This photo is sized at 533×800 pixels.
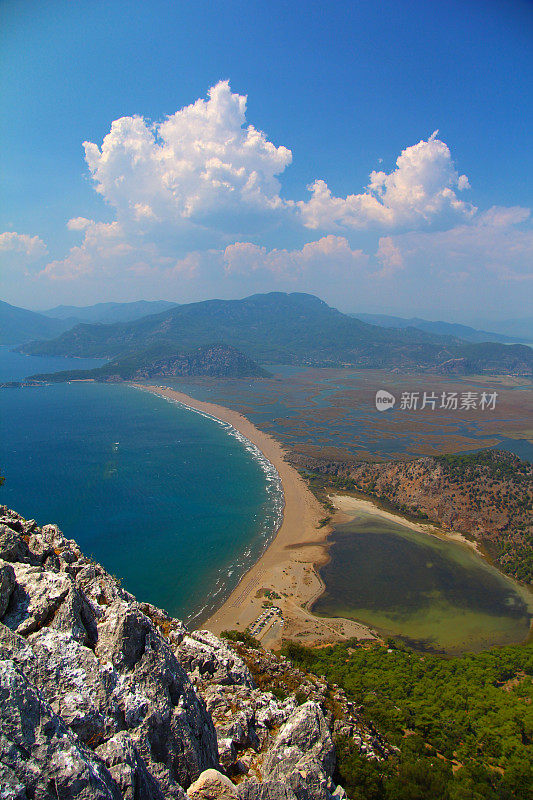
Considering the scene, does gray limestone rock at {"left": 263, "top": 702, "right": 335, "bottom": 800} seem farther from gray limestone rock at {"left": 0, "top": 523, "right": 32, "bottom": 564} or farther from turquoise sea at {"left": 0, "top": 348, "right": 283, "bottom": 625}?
turquoise sea at {"left": 0, "top": 348, "right": 283, "bottom": 625}

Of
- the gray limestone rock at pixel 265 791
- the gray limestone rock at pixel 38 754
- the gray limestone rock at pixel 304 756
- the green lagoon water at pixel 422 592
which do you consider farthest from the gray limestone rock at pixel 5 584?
the green lagoon water at pixel 422 592

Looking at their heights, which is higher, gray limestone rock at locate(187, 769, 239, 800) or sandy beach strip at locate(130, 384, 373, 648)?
gray limestone rock at locate(187, 769, 239, 800)

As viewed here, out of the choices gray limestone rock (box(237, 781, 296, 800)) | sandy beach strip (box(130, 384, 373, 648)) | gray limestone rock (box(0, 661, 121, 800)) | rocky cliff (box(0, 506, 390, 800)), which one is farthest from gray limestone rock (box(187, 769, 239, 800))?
sandy beach strip (box(130, 384, 373, 648))

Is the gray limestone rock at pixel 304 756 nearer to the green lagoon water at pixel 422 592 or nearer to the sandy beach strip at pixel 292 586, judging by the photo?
the sandy beach strip at pixel 292 586

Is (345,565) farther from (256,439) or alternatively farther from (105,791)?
(256,439)

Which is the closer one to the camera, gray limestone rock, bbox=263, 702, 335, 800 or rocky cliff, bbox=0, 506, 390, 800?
rocky cliff, bbox=0, 506, 390, 800

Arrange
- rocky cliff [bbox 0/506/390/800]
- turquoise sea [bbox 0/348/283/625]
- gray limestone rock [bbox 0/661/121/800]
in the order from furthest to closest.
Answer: turquoise sea [bbox 0/348/283/625] < rocky cliff [bbox 0/506/390/800] < gray limestone rock [bbox 0/661/121/800]
